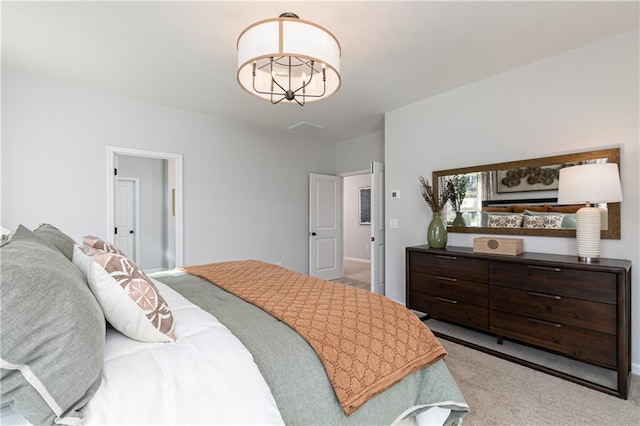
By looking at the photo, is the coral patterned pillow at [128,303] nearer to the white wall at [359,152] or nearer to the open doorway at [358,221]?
the white wall at [359,152]

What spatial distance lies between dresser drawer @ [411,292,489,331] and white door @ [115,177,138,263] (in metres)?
5.27

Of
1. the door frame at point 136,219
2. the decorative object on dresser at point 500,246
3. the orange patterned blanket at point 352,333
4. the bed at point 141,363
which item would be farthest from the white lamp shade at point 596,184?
the door frame at point 136,219

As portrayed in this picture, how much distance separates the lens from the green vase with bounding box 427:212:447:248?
3137 mm

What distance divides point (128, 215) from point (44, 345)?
5.89 meters

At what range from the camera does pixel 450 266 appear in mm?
2846

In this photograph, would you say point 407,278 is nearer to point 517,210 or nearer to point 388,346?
point 517,210

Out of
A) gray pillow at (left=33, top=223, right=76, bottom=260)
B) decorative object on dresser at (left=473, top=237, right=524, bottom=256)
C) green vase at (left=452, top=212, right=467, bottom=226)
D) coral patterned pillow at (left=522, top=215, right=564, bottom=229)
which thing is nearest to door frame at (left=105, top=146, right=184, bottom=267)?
gray pillow at (left=33, top=223, right=76, bottom=260)

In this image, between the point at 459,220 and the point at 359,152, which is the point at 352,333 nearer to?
the point at 459,220

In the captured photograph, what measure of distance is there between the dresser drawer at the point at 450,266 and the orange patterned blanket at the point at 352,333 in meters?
1.43

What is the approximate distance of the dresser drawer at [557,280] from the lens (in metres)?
2.02

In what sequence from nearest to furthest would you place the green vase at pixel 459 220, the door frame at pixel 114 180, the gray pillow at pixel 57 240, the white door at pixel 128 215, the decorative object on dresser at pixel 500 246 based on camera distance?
the gray pillow at pixel 57 240
the decorative object on dresser at pixel 500 246
the green vase at pixel 459 220
the door frame at pixel 114 180
the white door at pixel 128 215

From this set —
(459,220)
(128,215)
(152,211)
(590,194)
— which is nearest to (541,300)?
(590,194)

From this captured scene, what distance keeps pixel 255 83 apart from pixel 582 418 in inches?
114

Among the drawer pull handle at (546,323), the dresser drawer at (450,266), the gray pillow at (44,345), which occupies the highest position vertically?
the gray pillow at (44,345)
